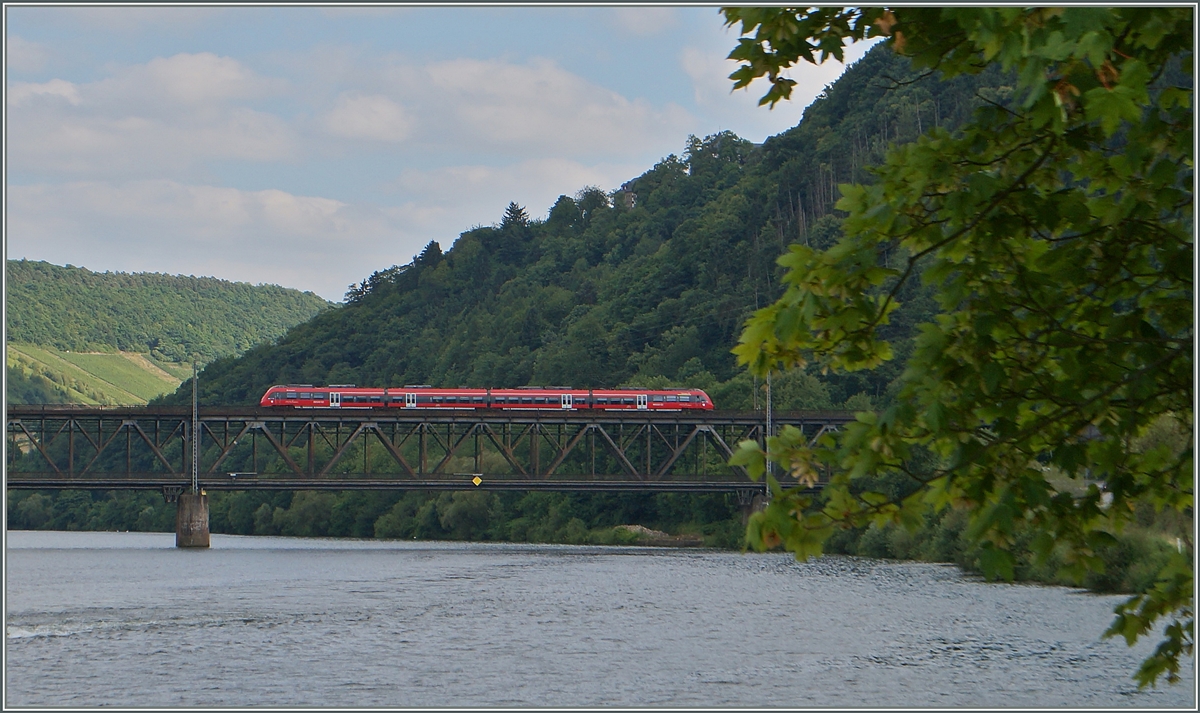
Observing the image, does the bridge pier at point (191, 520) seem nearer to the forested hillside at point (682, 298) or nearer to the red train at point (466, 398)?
the red train at point (466, 398)

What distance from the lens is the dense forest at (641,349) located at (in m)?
107

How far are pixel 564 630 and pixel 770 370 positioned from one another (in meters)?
31.6

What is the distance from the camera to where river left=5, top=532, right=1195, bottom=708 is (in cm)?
2592

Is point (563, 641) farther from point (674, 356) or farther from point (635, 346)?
point (635, 346)

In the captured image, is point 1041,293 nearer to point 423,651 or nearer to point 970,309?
point 970,309

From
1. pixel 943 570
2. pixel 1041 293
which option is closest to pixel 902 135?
pixel 943 570

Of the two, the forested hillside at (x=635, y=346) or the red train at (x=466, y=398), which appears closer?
the red train at (x=466, y=398)

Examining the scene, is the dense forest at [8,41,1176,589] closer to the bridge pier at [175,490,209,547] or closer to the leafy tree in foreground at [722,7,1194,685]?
the bridge pier at [175,490,209,547]

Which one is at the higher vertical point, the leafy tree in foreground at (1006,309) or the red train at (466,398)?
the red train at (466,398)

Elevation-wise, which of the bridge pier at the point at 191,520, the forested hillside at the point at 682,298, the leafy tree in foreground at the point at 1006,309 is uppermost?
the forested hillside at the point at 682,298

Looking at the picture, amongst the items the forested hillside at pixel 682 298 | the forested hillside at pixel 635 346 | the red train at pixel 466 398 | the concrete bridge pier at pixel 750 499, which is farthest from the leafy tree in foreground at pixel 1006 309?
the forested hillside at pixel 682 298

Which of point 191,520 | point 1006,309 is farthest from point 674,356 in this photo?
point 1006,309

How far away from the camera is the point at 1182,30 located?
6.38m

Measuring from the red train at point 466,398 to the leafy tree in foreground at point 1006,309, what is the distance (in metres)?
84.8
